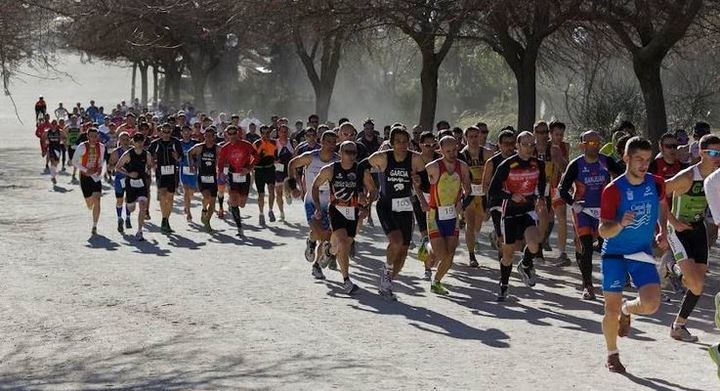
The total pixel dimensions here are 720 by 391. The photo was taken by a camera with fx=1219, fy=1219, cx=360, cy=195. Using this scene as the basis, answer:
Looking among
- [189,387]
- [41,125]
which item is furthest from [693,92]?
[189,387]

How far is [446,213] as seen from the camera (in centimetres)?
1224

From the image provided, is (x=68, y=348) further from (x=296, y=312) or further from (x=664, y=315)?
(x=664, y=315)

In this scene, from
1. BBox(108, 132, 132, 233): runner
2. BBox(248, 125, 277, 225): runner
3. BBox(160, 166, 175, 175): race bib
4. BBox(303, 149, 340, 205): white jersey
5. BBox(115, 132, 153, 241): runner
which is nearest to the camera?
BBox(303, 149, 340, 205): white jersey

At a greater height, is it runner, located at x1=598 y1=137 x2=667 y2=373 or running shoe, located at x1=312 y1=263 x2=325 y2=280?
runner, located at x1=598 y1=137 x2=667 y2=373

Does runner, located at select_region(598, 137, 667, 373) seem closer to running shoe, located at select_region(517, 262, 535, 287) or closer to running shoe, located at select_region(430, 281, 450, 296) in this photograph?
running shoe, located at select_region(430, 281, 450, 296)

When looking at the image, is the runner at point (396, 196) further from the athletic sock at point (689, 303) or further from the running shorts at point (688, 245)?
the athletic sock at point (689, 303)

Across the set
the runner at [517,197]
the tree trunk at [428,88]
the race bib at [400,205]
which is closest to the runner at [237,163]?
the race bib at [400,205]

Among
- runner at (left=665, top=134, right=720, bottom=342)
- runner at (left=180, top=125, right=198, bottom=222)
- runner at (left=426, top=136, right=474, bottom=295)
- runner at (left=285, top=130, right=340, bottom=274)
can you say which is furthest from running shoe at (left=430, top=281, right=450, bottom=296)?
runner at (left=180, top=125, right=198, bottom=222)

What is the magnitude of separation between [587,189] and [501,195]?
0.89 metres

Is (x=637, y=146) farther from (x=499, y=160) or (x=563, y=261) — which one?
(x=563, y=261)

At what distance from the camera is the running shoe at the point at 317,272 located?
45.1 ft

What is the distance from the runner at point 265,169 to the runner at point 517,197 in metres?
8.39

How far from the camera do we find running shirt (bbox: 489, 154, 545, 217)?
12.1 m

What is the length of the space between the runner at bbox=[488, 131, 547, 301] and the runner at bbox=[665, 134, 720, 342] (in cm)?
176
